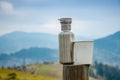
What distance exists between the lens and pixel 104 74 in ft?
21.2

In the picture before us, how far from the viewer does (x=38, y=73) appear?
18.0 feet

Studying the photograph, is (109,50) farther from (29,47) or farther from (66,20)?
(66,20)

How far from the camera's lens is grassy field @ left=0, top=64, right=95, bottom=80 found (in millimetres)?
4782

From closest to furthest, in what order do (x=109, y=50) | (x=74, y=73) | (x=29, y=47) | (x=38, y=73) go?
(x=74, y=73)
(x=29, y=47)
(x=38, y=73)
(x=109, y=50)

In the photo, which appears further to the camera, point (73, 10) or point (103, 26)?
point (103, 26)

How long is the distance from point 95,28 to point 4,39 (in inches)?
62.6

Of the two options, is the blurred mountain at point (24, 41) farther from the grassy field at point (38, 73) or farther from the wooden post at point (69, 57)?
the wooden post at point (69, 57)

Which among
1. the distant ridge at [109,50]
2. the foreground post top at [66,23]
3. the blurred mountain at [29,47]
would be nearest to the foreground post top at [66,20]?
the foreground post top at [66,23]

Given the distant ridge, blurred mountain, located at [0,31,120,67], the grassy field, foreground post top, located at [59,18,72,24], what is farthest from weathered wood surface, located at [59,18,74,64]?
the distant ridge

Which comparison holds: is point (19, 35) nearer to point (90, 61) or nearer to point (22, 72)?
point (22, 72)

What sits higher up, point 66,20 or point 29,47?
point 66,20

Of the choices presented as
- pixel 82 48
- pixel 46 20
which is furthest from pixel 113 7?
pixel 82 48

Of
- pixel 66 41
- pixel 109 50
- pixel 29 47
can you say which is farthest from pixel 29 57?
pixel 66 41

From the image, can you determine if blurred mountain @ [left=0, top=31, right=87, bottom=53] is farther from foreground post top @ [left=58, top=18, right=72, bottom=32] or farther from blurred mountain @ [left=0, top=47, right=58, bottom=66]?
foreground post top @ [left=58, top=18, right=72, bottom=32]
